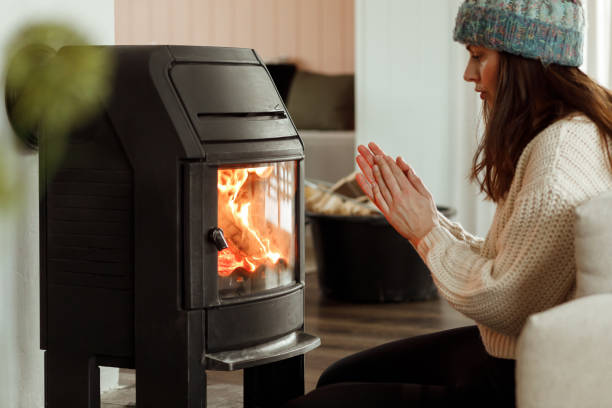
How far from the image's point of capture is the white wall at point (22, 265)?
2119 millimetres

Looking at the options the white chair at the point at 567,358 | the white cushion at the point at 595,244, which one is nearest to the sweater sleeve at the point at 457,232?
the white cushion at the point at 595,244

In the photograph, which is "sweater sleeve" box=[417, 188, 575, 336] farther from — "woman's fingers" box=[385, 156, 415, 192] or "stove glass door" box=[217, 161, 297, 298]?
"stove glass door" box=[217, 161, 297, 298]

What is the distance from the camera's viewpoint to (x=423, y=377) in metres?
1.99

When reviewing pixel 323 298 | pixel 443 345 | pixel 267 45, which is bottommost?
pixel 323 298

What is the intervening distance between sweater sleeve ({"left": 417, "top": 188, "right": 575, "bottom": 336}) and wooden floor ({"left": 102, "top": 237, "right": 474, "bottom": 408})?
1.11m

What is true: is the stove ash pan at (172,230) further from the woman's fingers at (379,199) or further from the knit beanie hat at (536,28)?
the knit beanie hat at (536,28)

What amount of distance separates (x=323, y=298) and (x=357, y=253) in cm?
29

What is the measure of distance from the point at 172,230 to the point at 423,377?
613mm

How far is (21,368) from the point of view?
7.36 feet

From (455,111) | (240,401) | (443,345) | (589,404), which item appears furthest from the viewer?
(455,111)

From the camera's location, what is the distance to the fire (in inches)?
77.4

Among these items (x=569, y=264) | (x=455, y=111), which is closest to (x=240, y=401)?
(x=569, y=264)

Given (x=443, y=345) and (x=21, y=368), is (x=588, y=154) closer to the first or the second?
(x=443, y=345)

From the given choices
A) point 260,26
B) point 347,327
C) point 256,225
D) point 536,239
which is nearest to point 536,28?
point 536,239
